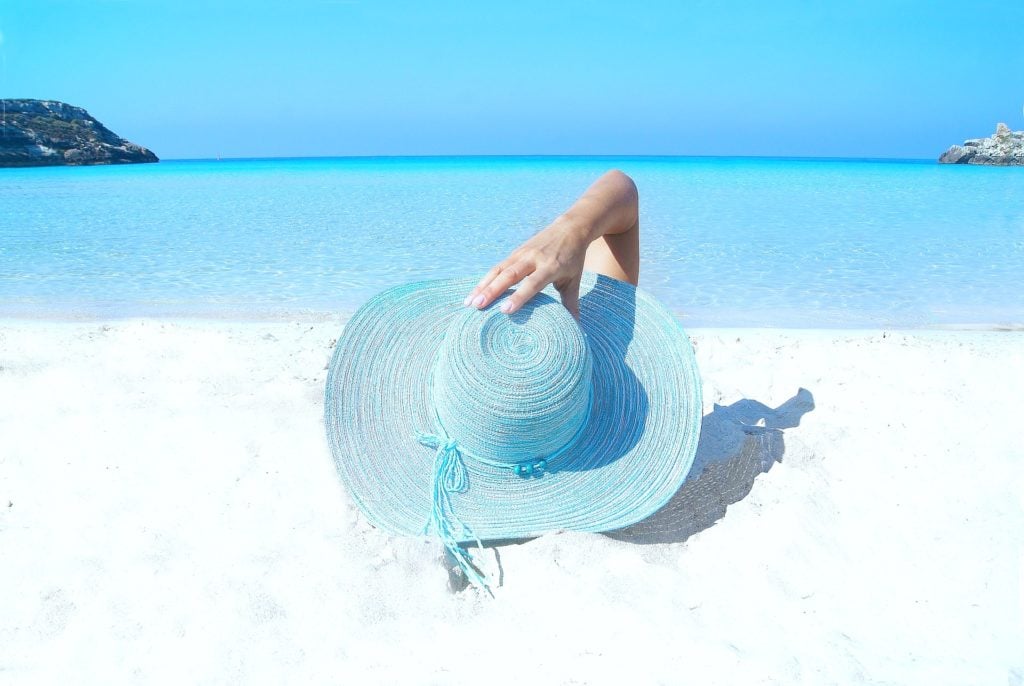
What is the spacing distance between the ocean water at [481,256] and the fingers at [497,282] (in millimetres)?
3159

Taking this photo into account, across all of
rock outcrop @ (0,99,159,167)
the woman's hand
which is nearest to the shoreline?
the woman's hand

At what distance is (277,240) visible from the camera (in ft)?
28.0

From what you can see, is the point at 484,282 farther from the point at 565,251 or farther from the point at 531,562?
the point at 531,562

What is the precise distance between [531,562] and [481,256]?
5.88 metres

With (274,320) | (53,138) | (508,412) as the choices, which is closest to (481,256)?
(274,320)

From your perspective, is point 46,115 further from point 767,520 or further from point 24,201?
point 767,520

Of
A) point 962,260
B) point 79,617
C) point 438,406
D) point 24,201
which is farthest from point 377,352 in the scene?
point 24,201

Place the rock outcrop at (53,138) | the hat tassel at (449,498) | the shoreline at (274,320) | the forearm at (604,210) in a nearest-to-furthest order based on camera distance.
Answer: the hat tassel at (449,498) < the forearm at (604,210) < the shoreline at (274,320) < the rock outcrop at (53,138)

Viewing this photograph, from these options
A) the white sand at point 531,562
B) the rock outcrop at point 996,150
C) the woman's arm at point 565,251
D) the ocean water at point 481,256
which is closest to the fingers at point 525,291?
the woman's arm at point 565,251

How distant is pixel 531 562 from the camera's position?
1.68 metres

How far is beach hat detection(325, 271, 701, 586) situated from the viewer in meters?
1.70

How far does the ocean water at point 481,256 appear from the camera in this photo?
527 centimetres

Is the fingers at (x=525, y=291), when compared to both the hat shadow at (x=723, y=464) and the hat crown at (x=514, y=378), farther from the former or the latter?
the hat shadow at (x=723, y=464)

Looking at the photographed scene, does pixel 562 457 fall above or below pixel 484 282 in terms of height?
below
